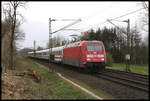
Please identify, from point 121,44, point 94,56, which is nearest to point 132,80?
point 94,56

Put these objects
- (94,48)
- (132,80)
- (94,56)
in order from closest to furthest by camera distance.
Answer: (132,80) → (94,56) → (94,48)

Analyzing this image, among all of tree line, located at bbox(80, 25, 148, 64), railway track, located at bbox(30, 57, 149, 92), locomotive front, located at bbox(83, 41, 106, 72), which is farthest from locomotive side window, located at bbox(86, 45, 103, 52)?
tree line, located at bbox(80, 25, 148, 64)

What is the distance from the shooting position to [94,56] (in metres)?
18.3

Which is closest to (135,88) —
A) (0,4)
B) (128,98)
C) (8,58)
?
(128,98)

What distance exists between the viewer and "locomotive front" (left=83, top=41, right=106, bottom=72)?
708 inches

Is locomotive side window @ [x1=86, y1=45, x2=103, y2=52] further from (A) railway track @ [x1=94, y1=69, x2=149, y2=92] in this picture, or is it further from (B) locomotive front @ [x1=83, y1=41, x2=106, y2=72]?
(A) railway track @ [x1=94, y1=69, x2=149, y2=92]

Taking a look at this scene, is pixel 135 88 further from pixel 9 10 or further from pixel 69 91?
pixel 9 10

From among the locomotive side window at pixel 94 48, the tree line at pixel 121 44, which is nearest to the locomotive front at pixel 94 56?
the locomotive side window at pixel 94 48

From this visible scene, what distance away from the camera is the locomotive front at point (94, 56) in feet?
59.0

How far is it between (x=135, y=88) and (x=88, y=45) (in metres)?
8.56

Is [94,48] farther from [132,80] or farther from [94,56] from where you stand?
[132,80]

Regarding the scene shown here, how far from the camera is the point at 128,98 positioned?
28.2 ft

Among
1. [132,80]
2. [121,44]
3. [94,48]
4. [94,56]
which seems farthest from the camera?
[121,44]

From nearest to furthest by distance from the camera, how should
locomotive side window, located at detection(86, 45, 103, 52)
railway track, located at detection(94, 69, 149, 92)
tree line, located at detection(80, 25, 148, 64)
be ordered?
railway track, located at detection(94, 69, 149, 92)
locomotive side window, located at detection(86, 45, 103, 52)
tree line, located at detection(80, 25, 148, 64)
